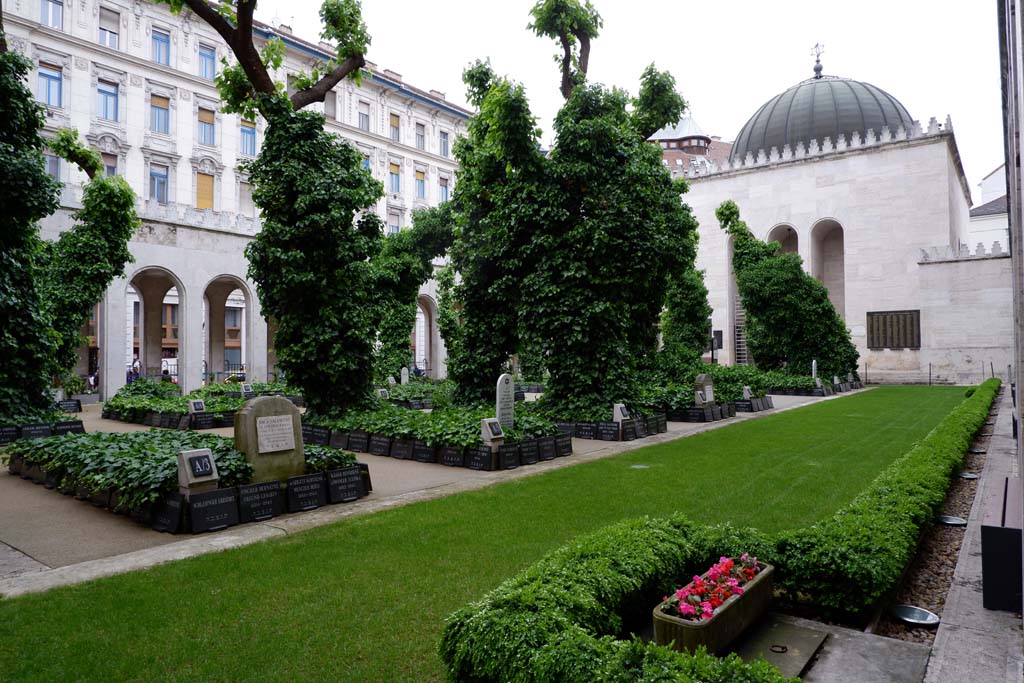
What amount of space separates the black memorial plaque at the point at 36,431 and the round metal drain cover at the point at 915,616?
15.4 m

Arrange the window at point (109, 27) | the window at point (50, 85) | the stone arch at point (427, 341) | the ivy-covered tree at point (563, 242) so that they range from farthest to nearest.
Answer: the stone arch at point (427, 341) → the window at point (109, 27) → the window at point (50, 85) → the ivy-covered tree at point (563, 242)

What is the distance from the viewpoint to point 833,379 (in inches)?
1226

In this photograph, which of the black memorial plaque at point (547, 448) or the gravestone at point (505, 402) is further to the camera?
the gravestone at point (505, 402)

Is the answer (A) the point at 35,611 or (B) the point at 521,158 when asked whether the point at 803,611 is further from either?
(B) the point at 521,158

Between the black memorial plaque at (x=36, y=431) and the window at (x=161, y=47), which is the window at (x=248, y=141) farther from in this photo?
the black memorial plaque at (x=36, y=431)

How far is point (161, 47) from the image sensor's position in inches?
1423

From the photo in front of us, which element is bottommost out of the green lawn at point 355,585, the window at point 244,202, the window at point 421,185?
the green lawn at point 355,585

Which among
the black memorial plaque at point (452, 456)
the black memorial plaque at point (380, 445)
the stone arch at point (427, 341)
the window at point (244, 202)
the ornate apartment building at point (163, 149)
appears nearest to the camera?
the black memorial plaque at point (452, 456)

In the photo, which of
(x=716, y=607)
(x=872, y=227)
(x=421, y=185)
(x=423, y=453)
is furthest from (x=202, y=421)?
(x=872, y=227)

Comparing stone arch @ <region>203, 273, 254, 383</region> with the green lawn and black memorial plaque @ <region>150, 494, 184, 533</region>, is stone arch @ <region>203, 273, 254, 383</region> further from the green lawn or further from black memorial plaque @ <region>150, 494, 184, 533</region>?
the green lawn

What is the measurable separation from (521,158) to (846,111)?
39.7 m

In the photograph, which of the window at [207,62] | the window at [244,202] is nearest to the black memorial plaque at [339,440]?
the window at [244,202]

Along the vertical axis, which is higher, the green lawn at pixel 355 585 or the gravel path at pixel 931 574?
the green lawn at pixel 355 585

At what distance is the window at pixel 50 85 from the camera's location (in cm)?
3153
